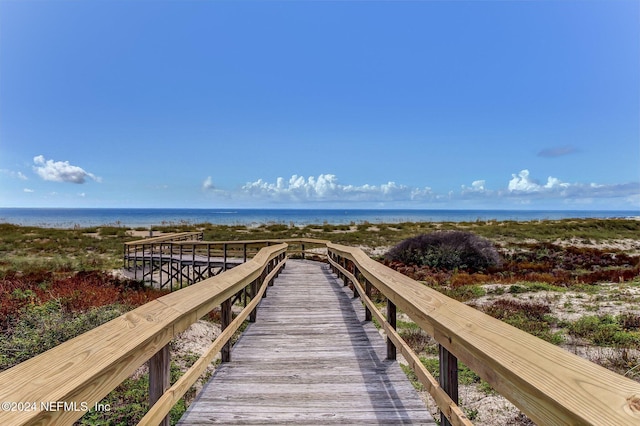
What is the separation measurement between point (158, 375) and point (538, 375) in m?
1.99

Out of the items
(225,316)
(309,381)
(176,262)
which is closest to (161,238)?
(176,262)

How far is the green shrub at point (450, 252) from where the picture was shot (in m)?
16.0

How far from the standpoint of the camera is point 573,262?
16609 millimetres

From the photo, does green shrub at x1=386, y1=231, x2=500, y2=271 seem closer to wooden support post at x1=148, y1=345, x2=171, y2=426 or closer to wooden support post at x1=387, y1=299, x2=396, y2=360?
wooden support post at x1=387, y1=299, x2=396, y2=360

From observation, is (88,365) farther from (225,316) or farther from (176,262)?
(176,262)

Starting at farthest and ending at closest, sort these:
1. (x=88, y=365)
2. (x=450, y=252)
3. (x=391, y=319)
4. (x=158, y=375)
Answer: (x=450, y=252)
(x=391, y=319)
(x=158, y=375)
(x=88, y=365)

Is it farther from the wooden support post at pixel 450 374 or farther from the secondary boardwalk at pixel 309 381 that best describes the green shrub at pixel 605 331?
the wooden support post at pixel 450 374

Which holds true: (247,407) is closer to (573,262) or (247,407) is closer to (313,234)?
(573,262)

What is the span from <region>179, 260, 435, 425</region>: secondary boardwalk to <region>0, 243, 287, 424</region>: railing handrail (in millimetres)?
1157

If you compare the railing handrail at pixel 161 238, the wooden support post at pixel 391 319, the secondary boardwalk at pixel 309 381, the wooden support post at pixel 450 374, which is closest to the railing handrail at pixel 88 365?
the secondary boardwalk at pixel 309 381

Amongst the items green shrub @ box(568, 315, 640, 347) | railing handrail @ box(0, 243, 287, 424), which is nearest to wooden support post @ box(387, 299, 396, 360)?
railing handrail @ box(0, 243, 287, 424)

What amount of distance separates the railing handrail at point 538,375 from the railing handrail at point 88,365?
5.10 ft

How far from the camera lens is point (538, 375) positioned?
1274mm

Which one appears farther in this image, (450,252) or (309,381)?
(450,252)
